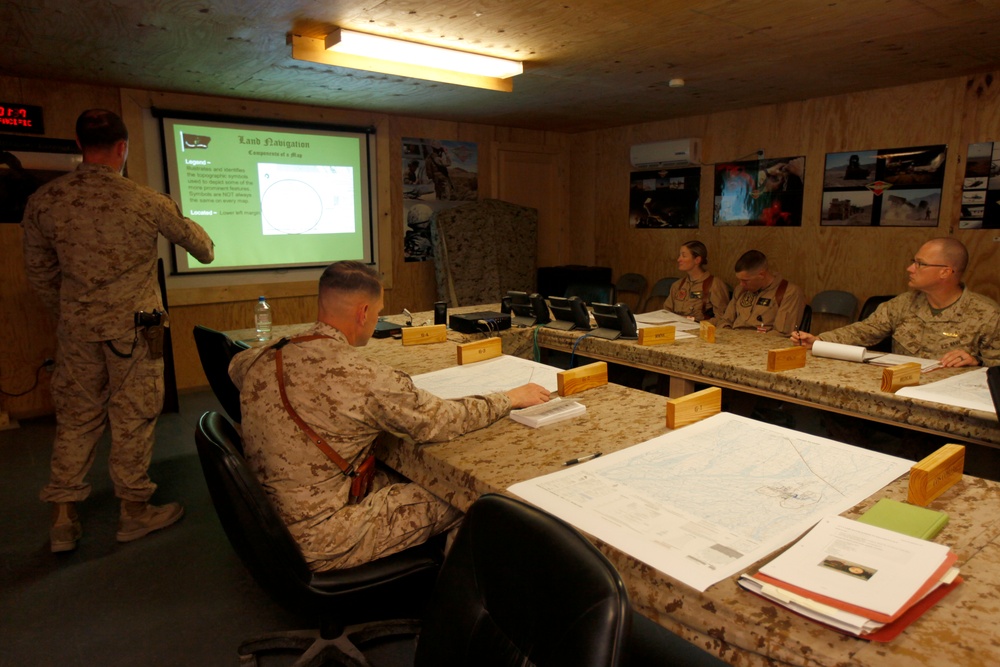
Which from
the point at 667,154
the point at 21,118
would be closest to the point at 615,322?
the point at 667,154

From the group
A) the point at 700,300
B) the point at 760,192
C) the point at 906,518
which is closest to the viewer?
the point at 906,518

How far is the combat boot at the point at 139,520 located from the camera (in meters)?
2.61

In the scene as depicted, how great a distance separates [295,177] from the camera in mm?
4980

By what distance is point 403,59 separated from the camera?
3305mm

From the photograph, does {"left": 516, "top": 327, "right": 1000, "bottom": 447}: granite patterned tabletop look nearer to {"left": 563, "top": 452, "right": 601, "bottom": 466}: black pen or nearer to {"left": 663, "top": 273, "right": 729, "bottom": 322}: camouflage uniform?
{"left": 563, "top": 452, "right": 601, "bottom": 466}: black pen

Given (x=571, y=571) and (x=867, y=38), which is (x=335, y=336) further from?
(x=867, y=38)

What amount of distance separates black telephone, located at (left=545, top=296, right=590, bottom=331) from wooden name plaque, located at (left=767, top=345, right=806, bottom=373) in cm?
94

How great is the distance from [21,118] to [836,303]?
224 inches

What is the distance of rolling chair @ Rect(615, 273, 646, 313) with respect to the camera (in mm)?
5957

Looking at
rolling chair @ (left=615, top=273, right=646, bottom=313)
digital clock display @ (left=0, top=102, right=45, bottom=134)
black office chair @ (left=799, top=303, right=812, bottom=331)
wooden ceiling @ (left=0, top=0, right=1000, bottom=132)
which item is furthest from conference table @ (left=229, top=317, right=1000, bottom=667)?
rolling chair @ (left=615, top=273, right=646, bottom=313)

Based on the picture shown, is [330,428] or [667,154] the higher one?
[667,154]

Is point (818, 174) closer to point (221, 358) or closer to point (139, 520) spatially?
point (221, 358)

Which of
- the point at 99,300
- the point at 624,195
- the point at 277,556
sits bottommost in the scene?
the point at 277,556

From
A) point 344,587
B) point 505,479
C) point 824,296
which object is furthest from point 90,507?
point 824,296
